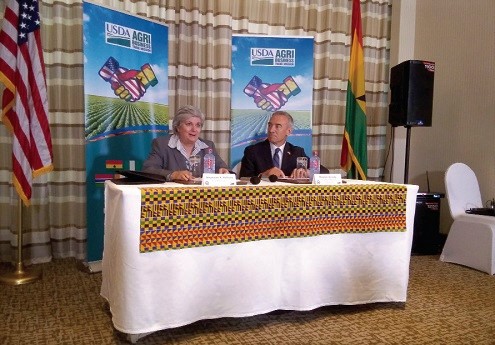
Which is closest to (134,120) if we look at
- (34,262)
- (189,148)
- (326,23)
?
(189,148)

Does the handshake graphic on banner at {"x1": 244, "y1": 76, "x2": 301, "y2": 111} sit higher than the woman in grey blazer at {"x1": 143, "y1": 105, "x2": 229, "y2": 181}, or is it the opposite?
the handshake graphic on banner at {"x1": 244, "y1": 76, "x2": 301, "y2": 111}

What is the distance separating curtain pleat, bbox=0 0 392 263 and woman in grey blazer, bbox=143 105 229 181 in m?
1.05

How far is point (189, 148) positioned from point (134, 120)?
29.3 inches

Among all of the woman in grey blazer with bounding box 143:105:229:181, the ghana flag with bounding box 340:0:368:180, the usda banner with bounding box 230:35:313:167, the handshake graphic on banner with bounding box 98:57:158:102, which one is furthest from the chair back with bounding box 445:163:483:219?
the handshake graphic on banner with bounding box 98:57:158:102

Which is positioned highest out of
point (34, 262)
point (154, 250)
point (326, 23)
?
point (326, 23)

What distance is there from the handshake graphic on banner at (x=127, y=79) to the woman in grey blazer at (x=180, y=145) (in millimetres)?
661

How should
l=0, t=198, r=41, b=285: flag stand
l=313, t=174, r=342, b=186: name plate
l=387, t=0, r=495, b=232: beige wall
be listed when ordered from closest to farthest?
l=313, t=174, r=342, b=186: name plate → l=0, t=198, r=41, b=285: flag stand → l=387, t=0, r=495, b=232: beige wall

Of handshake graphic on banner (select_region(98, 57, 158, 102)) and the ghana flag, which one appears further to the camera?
the ghana flag

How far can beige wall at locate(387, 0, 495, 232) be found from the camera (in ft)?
12.8

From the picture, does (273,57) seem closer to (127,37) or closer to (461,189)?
(127,37)

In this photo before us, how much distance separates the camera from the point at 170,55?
3.69 m

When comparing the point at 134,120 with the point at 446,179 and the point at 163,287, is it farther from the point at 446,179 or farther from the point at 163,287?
the point at 446,179

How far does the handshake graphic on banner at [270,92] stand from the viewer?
3724 millimetres

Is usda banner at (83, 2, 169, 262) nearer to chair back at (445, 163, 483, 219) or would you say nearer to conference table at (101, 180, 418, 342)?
conference table at (101, 180, 418, 342)
